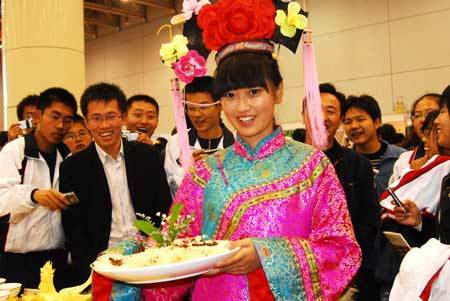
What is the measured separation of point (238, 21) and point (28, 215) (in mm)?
1731

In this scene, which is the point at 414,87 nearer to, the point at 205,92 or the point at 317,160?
the point at 205,92

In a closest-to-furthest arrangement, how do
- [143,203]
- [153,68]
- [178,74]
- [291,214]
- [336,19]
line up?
1. [291,214]
2. [178,74]
3. [143,203]
4. [336,19]
5. [153,68]

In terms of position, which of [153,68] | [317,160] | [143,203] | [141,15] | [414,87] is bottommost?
[143,203]

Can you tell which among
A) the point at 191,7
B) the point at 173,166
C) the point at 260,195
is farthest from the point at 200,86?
the point at 260,195

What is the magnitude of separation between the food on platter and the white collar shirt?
3.74 ft

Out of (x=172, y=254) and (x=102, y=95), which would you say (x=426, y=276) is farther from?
(x=102, y=95)

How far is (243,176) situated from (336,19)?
27.2 ft

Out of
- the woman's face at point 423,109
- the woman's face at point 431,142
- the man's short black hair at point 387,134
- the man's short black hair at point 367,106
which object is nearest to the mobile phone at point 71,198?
the woman's face at point 431,142

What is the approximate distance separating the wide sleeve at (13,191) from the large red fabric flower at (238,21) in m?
1.44

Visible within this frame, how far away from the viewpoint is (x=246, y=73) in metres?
1.58

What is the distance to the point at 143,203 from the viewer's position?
261 centimetres

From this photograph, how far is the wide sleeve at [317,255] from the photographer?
4.78 feet

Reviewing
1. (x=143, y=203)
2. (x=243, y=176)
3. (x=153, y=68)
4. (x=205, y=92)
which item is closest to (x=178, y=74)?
(x=243, y=176)

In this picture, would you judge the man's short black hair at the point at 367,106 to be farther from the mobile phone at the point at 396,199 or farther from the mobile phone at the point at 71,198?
the mobile phone at the point at 71,198
